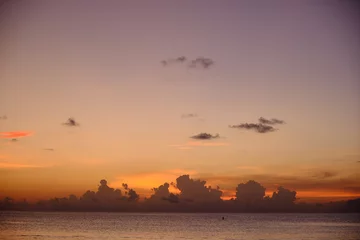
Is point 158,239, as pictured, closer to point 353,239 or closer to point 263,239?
point 263,239

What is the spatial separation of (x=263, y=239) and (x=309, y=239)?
3675mm

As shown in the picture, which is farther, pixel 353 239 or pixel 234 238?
pixel 234 238

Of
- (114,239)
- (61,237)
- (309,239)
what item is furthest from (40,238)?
(309,239)

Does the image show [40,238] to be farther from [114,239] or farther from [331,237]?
[331,237]

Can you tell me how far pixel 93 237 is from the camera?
46156mm

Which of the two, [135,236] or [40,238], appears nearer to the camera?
[40,238]

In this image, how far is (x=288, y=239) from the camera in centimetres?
4581

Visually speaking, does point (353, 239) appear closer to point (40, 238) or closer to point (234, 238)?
point (234, 238)

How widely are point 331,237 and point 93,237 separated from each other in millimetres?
20168

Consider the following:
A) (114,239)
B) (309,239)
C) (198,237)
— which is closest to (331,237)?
(309,239)

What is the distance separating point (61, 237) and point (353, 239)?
23.2m

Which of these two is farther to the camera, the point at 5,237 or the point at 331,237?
the point at 331,237

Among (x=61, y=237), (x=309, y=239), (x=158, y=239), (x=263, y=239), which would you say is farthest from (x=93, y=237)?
(x=309, y=239)

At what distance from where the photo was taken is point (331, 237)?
4803 centimetres
